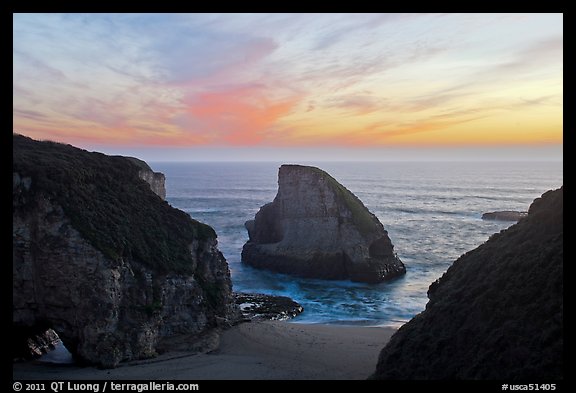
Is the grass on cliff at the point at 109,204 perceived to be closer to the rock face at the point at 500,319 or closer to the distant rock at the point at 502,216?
the rock face at the point at 500,319

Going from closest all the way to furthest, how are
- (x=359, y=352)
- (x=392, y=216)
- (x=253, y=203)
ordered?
(x=359, y=352), (x=392, y=216), (x=253, y=203)

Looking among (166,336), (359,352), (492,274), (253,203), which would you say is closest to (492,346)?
(492,274)

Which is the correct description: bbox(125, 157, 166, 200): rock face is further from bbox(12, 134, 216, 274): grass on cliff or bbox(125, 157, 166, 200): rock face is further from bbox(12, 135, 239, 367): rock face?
bbox(12, 135, 239, 367): rock face

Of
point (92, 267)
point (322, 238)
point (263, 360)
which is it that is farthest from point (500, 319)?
point (322, 238)

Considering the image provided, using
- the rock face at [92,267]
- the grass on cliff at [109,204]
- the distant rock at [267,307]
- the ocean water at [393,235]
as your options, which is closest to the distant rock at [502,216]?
the ocean water at [393,235]

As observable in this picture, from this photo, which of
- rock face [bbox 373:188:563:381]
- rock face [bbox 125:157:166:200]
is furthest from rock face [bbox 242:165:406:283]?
rock face [bbox 373:188:563:381]

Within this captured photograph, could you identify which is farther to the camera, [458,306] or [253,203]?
[253,203]
